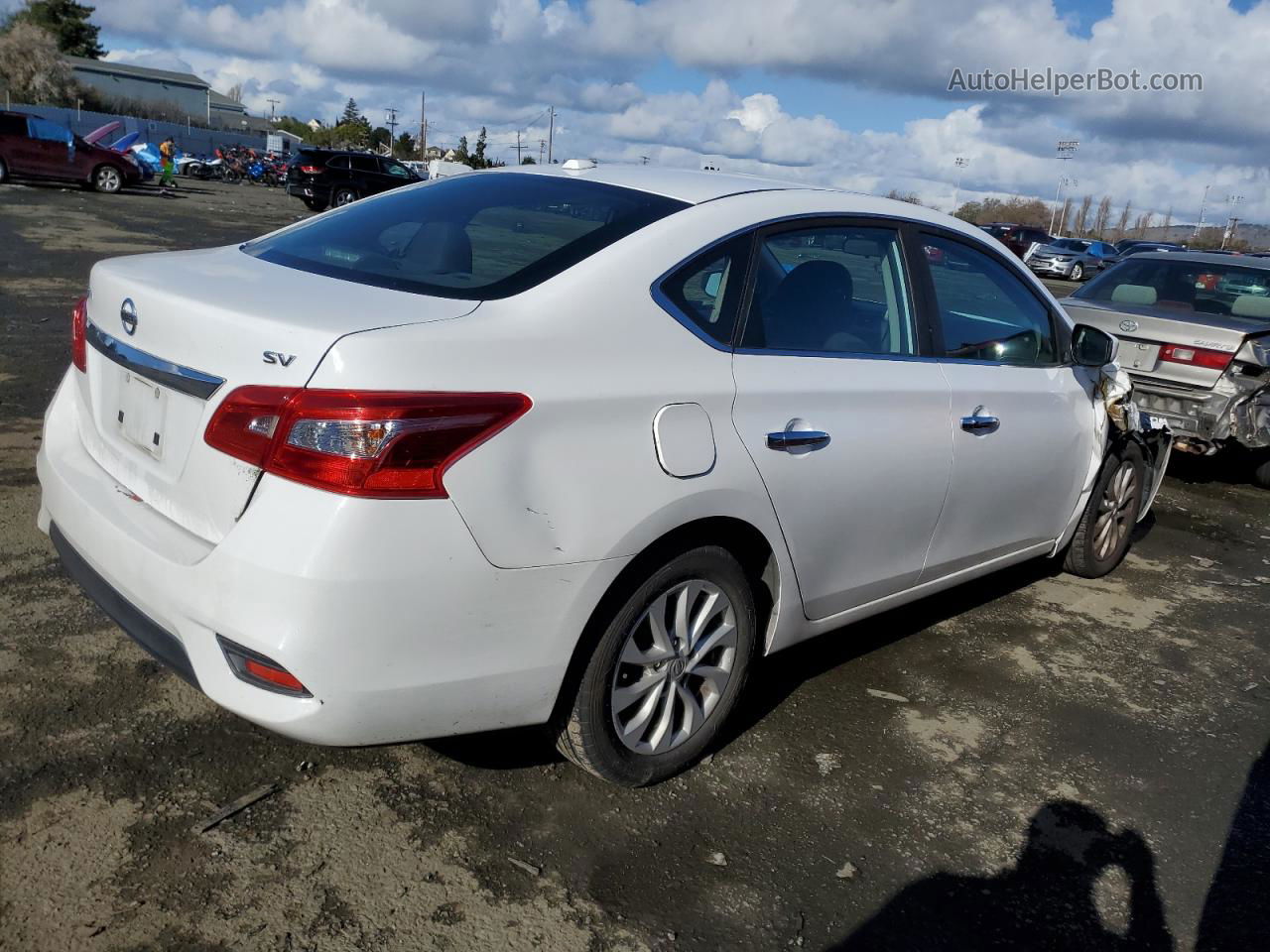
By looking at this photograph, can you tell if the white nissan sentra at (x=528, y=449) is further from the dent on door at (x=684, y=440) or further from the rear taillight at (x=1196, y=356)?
the rear taillight at (x=1196, y=356)

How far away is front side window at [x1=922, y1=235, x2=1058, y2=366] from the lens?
12.5 ft

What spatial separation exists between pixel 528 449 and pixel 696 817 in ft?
4.00

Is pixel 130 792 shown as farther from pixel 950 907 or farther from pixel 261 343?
pixel 950 907

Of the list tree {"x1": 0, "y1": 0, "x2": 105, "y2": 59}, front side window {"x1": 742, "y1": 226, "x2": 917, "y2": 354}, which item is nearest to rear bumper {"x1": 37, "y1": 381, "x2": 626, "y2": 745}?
front side window {"x1": 742, "y1": 226, "x2": 917, "y2": 354}

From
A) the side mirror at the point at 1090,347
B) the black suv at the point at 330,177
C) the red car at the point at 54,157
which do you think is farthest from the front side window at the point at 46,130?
the side mirror at the point at 1090,347

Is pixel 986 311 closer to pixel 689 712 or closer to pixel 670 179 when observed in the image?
pixel 670 179

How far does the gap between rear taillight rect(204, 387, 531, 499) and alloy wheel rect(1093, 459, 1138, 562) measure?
12.3ft

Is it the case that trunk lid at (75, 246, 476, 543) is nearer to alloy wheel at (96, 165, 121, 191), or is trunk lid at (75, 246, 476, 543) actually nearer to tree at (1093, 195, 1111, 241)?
alloy wheel at (96, 165, 121, 191)

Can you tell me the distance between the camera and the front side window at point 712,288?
2844 millimetres

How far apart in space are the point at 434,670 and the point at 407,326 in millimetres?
768

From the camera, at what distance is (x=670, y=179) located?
3.38m

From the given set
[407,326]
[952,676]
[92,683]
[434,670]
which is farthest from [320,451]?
[952,676]

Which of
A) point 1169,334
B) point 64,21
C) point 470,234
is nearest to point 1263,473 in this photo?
point 1169,334

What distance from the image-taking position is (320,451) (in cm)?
221
